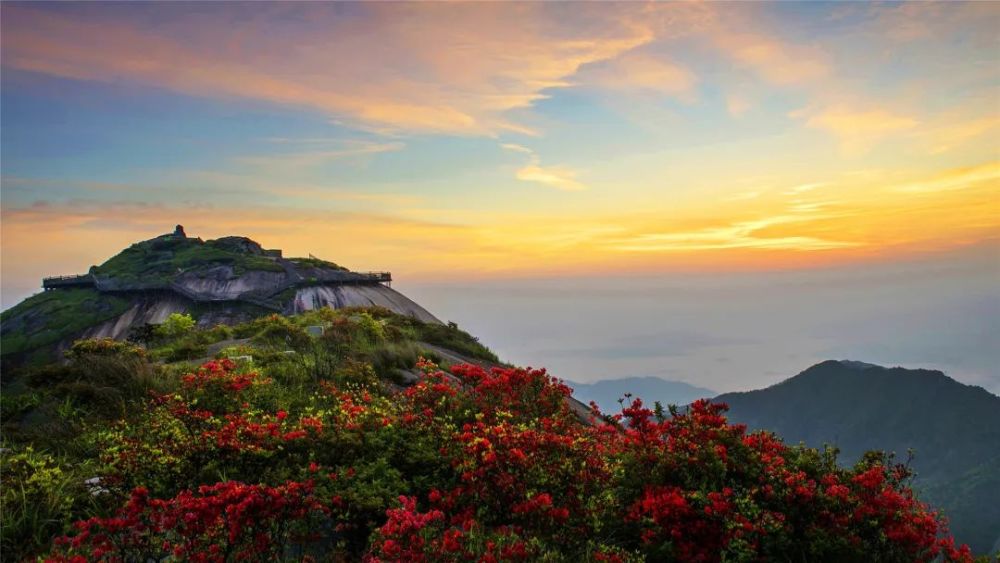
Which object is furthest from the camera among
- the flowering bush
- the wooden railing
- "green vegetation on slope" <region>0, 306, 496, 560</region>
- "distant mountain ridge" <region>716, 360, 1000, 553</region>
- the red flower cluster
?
the wooden railing

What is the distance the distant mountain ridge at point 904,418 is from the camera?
269 ft

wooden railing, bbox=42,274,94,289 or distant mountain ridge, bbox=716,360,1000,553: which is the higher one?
wooden railing, bbox=42,274,94,289

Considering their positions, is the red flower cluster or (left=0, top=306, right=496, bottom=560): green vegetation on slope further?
(left=0, top=306, right=496, bottom=560): green vegetation on slope

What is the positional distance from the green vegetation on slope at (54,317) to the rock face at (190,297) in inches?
5.1

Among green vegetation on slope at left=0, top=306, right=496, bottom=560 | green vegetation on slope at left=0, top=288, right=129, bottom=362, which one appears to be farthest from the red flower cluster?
green vegetation on slope at left=0, top=288, right=129, bottom=362

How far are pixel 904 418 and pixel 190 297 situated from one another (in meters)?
121

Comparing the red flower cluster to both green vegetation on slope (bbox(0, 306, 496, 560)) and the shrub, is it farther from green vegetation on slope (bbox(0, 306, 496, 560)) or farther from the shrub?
the shrub

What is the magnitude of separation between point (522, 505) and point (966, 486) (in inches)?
3840

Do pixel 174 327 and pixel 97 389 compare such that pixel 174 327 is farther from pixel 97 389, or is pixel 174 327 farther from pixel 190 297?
pixel 190 297

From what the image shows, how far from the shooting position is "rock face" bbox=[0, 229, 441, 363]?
246 feet

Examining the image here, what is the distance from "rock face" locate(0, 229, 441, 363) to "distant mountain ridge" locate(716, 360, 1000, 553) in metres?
59.9

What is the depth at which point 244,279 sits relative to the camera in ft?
275

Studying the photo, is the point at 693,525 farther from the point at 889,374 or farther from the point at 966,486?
the point at 889,374

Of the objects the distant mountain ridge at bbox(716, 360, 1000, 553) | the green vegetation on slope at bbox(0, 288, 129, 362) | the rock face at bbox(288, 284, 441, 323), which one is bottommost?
the distant mountain ridge at bbox(716, 360, 1000, 553)
